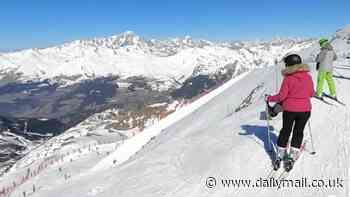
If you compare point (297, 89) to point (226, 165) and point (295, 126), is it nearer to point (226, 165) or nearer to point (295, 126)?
point (295, 126)

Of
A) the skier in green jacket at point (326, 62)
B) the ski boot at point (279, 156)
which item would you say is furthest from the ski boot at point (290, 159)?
the skier in green jacket at point (326, 62)

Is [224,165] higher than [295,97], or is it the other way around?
[295,97]

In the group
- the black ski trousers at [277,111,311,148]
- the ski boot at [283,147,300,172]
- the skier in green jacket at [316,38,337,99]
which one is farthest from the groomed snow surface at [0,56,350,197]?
the skier in green jacket at [316,38,337,99]

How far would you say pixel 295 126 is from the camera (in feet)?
38.6

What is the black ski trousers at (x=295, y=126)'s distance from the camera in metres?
11.6

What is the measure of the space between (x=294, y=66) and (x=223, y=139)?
221 inches

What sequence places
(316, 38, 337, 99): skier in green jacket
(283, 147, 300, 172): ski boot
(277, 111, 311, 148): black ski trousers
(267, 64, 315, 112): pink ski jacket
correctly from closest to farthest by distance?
(267, 64, 315, 112): pink ski jacket, (277, 111, 311, 148): black ski trousers, (283, 147, 300, 172): ski boot, (316, 38, 337, 99): skier in green jacket

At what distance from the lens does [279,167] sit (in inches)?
481

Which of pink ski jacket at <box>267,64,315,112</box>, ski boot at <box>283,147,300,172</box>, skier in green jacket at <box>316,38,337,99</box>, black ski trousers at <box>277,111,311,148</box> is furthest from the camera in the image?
skier in green jacket at <box>316,38,337,99</box>

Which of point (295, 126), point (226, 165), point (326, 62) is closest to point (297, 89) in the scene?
point (295, 126)

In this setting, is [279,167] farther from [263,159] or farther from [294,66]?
[294,66]

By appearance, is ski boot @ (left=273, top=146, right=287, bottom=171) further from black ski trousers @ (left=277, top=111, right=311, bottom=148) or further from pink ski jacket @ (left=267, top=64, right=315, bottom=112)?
pink ski jacket @ (left=267, top=64, right=315, bottom=112)

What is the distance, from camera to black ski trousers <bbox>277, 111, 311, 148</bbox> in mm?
11570

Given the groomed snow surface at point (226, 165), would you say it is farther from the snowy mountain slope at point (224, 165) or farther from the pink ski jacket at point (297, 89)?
the pink ski jacket at point (297, 89)
